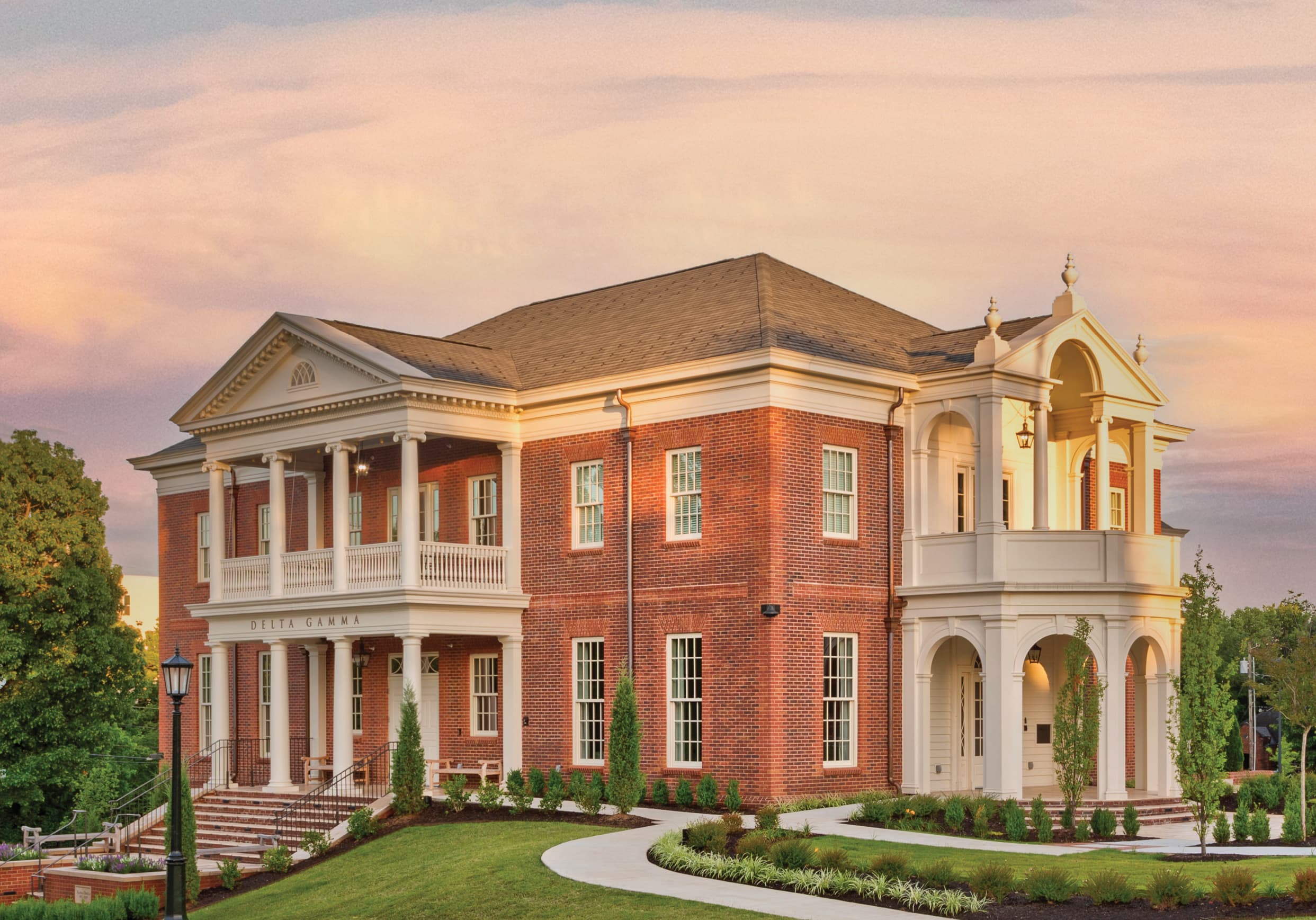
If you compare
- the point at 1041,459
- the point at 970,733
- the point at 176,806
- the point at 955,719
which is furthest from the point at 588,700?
the point at 176,806

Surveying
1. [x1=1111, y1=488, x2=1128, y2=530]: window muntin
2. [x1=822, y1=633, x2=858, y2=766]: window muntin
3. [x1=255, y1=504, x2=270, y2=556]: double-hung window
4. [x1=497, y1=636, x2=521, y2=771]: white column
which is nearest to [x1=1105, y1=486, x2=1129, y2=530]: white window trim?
[x1=1111, y1=488, x2=1128, y2=530]: window muntin

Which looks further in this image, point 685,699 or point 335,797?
point 335,797

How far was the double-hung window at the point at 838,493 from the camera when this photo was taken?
31.8m

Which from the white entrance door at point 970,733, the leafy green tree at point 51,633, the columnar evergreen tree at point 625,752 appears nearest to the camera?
the columnar evergreen tree at point 625,752

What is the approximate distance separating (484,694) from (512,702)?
173 centimetres

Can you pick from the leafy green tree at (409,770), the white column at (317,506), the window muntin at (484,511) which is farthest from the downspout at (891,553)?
the white column at (317,506)

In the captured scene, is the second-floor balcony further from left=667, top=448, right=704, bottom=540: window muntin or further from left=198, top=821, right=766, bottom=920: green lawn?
left=198, top=821, right=766, bottom=920: green lawn

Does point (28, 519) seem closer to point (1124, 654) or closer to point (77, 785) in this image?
point (77, 785)

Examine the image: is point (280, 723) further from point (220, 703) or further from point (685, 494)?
point (685, 494)

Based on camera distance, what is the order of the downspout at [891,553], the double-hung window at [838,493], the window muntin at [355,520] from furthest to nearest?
1. the window muntin at [355,520]
2. the downspout at [891,553]
3. the double-hung window at [838,493]

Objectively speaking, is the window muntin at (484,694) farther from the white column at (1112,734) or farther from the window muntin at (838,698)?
the white column at (1112,734)

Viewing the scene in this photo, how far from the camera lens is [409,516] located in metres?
33.2

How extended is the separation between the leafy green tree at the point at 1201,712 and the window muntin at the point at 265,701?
2241 centimetres

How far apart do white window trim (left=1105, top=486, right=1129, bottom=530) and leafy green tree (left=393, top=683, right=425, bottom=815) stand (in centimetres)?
1813
